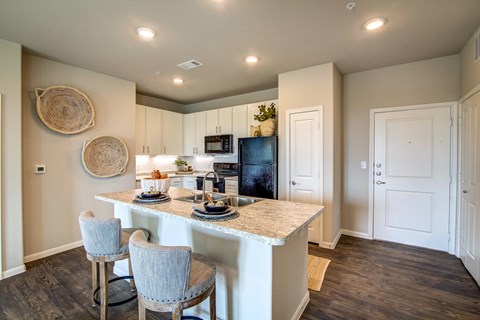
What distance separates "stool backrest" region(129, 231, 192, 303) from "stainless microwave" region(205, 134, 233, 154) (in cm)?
348

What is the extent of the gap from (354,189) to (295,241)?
2.42 metres

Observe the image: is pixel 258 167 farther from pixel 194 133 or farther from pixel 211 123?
pixel 194 133

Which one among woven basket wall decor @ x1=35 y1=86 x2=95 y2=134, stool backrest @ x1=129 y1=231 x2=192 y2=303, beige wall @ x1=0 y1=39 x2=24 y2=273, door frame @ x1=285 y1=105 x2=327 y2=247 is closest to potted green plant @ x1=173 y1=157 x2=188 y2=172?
woven basket wall decor @ x1=35 y1=86 x2=95 y2=134

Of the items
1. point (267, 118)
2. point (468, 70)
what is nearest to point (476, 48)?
point (468, 70)

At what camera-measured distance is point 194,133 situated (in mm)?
5309

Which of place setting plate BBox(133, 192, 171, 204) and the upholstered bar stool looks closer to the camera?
the upholstered bar stool

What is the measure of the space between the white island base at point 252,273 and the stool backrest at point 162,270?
0.47 meters

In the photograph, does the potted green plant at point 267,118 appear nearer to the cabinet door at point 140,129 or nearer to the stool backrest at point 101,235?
the cabinet door at point 140,129

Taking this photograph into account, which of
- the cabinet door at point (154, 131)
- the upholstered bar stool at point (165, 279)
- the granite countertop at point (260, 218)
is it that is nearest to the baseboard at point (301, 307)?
the granite countertop at point (260, 218)

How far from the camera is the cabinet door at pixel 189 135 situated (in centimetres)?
534

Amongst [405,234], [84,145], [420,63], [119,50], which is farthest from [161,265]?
[420,63]

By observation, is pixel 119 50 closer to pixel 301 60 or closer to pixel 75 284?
pixel 301 60

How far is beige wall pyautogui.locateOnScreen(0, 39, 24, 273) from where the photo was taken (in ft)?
8.36

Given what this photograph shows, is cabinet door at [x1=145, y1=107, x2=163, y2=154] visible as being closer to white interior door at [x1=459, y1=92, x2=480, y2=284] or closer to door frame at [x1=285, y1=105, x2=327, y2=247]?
door frame at [x1=285, y1=105, x2=327, y2=247]
